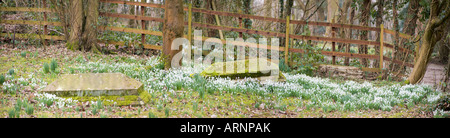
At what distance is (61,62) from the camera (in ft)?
32.5

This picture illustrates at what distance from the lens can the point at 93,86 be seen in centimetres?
602

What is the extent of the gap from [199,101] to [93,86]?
1.87 m

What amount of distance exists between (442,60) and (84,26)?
1672 cm

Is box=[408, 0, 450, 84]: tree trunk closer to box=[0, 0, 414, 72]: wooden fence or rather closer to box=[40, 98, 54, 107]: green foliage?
box=[0, 0, 414, 72]: wooden fence

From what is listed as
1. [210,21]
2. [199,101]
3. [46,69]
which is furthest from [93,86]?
[210,21]

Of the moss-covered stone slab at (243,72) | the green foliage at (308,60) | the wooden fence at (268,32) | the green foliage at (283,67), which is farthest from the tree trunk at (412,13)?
the moss-covered stone slab at (243,72)

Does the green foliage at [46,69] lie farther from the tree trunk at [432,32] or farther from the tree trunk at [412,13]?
the tree trunk at [412,13]

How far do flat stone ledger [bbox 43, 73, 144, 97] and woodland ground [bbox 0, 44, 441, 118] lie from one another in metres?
0.18

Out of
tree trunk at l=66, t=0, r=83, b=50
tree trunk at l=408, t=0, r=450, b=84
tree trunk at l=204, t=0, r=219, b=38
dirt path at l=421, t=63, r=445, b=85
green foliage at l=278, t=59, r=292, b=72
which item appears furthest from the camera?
tree trunk at l=204, t=0, r=219, b=38

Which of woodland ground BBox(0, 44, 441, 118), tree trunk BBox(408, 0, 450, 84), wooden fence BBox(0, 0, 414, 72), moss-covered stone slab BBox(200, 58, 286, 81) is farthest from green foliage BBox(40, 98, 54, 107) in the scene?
tree trunk BBox(408, 0, 450, 84)

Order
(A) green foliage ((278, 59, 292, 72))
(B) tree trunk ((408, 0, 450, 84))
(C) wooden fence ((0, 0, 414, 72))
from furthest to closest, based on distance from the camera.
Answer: (A) green foliage ((278, 59, 292, 72)), (C) wooden fence ((0, 0, 414, 72)), (B) tree trunk ((408, 0, 450, 84))

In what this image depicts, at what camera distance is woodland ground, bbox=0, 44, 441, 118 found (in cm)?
555
